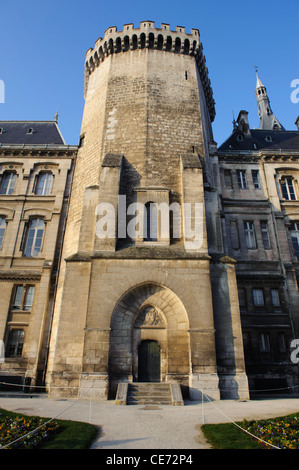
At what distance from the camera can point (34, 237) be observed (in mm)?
18812

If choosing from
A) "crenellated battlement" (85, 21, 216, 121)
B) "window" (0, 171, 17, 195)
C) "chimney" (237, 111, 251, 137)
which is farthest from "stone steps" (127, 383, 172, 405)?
"chimney" (237, 111, 251, 137)

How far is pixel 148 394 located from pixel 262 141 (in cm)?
2192

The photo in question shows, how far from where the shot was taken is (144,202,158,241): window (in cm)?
1443

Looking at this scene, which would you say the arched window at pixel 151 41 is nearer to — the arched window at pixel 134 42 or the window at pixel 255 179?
the arched window at pixel 134 42

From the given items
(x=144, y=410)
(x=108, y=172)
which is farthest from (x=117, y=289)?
(x=108, y=172)

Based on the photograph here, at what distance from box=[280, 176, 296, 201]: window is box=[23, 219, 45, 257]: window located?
16.6m

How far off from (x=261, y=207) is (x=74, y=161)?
43.6ft

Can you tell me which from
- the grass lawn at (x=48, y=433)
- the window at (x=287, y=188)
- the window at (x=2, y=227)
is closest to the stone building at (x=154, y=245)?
the window at (x=287, y=188)

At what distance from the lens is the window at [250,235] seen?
19.1m

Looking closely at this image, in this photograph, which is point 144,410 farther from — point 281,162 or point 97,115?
point 281,162

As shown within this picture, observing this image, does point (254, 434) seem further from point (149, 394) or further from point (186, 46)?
point (186, 46)

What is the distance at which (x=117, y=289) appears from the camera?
12648mm

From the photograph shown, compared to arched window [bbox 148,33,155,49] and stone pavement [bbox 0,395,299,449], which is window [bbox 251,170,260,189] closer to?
arched window [bbox 148,33,155,49]

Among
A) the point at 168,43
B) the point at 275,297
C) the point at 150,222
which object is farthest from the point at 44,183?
the point at 275,297
